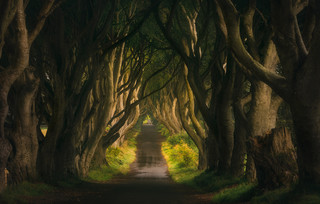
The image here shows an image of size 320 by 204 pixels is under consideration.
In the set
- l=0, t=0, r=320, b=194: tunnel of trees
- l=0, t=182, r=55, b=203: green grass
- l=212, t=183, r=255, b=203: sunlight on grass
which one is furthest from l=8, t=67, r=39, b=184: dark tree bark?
l=212, t=183, r=255, b=203: sunlight on grass

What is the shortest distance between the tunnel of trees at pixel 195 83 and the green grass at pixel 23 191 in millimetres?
332

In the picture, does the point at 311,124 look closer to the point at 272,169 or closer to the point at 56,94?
the point at 272,169

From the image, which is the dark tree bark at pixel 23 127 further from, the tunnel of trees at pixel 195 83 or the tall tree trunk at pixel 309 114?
the tall tree trunk at pixel 309 114

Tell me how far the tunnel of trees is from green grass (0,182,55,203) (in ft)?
1.09

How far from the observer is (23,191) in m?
11.3

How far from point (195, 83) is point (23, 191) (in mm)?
7721

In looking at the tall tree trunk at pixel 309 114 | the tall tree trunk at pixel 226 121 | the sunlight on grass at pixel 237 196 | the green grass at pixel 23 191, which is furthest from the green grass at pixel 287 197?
the tall tree trunk at pixel 226 121

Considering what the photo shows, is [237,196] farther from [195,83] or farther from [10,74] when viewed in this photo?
[195,83]

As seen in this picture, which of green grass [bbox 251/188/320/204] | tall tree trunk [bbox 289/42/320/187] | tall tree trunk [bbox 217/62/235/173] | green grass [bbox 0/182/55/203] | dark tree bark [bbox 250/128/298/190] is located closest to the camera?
green grass [bbox 251/188/320/204]

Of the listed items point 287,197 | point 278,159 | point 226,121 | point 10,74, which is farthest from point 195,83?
point 287,197

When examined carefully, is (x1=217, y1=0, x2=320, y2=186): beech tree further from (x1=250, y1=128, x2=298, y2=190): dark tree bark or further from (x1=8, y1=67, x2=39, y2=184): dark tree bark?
(x1=8, y1=67, x2=39, y2=184): dark tree bark

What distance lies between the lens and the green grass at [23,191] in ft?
31.8

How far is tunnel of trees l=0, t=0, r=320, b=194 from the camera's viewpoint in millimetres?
8156

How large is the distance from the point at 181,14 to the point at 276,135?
1203 centimetres
